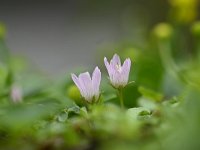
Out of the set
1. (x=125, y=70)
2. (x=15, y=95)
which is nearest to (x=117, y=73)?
(x=125, y=70)

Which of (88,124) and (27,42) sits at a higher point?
(27,42)

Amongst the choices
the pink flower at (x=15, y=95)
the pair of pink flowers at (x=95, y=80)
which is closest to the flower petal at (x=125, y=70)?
the pair of pink flowers at (x=95, y=80)

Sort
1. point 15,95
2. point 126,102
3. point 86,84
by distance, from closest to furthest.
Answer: point 86,84 → point 15,95 → point 126,102

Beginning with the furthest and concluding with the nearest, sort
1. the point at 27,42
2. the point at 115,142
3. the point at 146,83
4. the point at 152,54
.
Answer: the point at 27,42, the point at 152,54, the point at 146,83, the point at 115,142

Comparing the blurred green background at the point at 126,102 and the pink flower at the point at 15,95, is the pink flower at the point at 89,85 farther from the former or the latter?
the pink flower at the point at 15,95

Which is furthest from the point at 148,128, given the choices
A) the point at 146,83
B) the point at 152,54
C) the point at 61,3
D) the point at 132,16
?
the point at 61,3

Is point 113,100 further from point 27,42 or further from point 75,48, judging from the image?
point 27,42

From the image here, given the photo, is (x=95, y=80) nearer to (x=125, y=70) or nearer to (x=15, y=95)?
(x=125, y=70)

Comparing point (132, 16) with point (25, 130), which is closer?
point (25, 130)
